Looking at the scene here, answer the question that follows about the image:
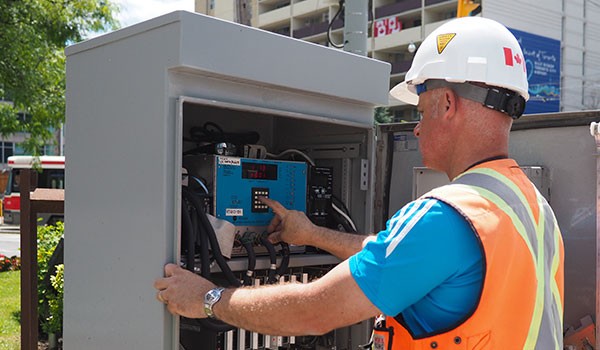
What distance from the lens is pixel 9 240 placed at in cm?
1603

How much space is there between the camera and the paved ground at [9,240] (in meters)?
12.9

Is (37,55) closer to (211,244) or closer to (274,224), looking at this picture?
(274,224)

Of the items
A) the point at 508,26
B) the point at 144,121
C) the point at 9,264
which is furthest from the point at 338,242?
the point at 508,26

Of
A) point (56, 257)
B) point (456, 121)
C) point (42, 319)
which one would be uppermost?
point (456, 121)

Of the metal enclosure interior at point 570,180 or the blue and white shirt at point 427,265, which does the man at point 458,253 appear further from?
the metal enclosure interior at point 570,180

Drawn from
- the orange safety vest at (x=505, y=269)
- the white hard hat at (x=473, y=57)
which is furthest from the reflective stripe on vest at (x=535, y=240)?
the white hard hat at (x=473, y=57)

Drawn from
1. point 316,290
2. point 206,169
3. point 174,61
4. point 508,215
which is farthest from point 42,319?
→ point 508,215

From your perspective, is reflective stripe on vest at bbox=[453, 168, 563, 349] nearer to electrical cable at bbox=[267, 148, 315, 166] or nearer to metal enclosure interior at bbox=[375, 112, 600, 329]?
metal enclosure interior at bbox=[375, 112, 600, 329]

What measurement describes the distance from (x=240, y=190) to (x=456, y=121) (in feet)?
3.60

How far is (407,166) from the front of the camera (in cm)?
338

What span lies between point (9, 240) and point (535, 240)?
16838mm

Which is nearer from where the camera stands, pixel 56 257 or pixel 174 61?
pixel 174 61

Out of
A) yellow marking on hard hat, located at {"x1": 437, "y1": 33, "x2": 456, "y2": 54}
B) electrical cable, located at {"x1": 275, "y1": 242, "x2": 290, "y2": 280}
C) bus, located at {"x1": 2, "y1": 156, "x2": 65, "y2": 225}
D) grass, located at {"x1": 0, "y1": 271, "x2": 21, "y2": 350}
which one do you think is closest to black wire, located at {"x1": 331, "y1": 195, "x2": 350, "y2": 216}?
electrical cable, located at {"x1": 275, "y1": 242, "x2": 290, "y2": 280}

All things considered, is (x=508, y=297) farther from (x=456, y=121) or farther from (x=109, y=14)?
(x=109, y=14)
